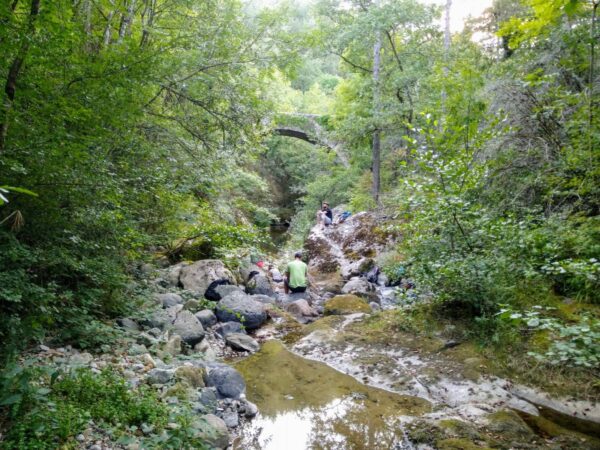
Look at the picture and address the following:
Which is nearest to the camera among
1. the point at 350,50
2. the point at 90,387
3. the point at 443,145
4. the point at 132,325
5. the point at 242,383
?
the point at 90,387

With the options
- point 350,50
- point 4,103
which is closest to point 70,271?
point 4,103

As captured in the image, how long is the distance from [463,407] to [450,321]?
1881 millimetres

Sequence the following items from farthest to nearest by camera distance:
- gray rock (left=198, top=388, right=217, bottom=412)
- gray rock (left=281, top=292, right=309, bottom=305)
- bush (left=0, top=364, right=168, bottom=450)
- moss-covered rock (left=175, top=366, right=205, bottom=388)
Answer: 1. gray rock (left=281, top=292, right=309, bottom=305)
2. moss-covered rock (left=175, top=366, right=205, bottom=388)
3. gray rock (left=198, top=388, right=217, bottom=412)
4. bush (left=0, top=364, right=168, bottom=450)

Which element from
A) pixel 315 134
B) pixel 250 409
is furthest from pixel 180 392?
pixel 315 134

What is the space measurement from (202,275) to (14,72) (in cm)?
535

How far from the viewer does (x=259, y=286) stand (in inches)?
361

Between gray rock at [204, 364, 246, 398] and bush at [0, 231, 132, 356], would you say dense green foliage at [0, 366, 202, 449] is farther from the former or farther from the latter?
gray rock at [204, 364, 246, 398]

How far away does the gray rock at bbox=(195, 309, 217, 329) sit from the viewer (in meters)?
6.39

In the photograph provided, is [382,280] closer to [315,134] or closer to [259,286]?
[259,286]

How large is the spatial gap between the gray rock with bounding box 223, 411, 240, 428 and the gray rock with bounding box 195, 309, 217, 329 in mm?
2490

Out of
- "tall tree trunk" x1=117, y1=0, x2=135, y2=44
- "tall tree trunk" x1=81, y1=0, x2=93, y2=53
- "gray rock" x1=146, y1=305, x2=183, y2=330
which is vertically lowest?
"gray rock" x1=146, y1=305, x2=183, y2=330

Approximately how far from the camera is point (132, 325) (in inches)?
194

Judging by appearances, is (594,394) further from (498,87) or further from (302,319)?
(498,87)

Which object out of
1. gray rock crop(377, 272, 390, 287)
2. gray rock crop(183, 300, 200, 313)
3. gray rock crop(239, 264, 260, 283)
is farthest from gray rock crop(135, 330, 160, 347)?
gray rock crop(377, 272, 390, 287)
